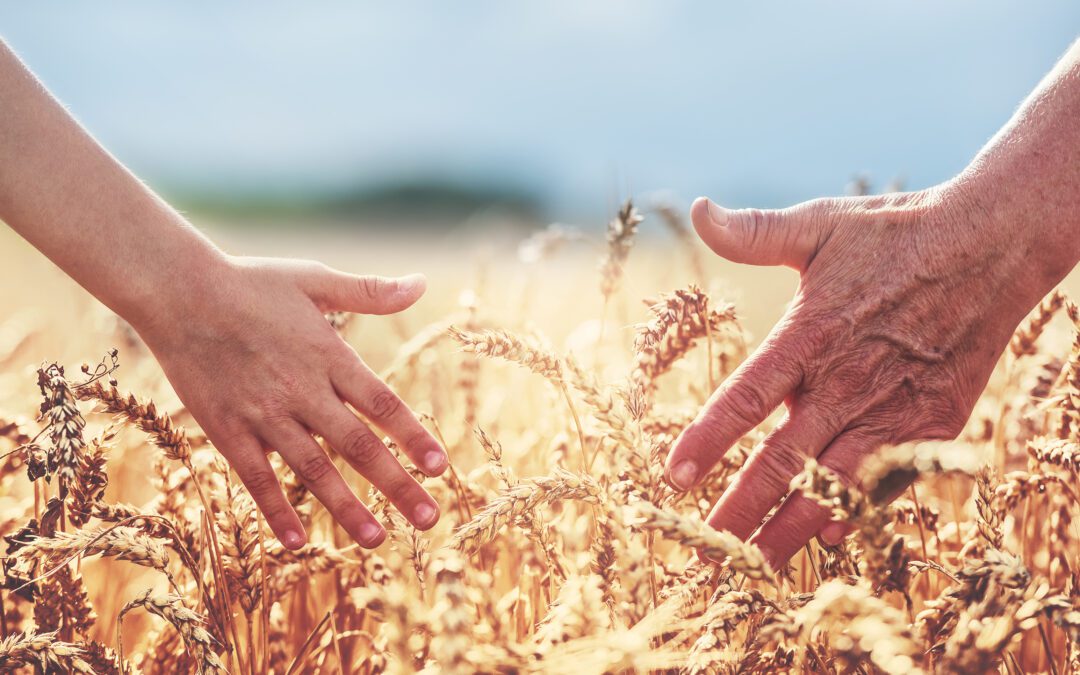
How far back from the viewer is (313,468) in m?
1.53

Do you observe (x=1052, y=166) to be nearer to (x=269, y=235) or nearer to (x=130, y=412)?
(x=130, y=412)

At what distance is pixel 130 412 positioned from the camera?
133cm

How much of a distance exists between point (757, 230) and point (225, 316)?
1.15 m

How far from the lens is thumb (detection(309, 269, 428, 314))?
1597 mm

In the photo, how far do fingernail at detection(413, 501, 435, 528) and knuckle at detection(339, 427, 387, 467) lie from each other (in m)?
0.15

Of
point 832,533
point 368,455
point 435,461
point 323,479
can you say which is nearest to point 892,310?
point 832,533

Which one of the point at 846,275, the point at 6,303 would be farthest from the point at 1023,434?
the point at 6,303

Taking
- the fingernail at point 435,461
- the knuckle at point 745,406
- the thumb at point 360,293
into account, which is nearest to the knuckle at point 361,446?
the fingernail at point 435,461

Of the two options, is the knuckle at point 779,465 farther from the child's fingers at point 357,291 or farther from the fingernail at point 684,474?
the child's fingers at point 357,291

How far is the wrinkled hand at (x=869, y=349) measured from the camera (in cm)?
151

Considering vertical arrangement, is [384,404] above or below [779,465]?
above

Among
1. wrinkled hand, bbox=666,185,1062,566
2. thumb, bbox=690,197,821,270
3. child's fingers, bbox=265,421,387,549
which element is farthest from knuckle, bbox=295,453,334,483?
thumb, bbox=690,197,821,270

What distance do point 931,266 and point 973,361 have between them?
23cm

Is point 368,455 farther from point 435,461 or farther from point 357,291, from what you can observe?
point 357,291
